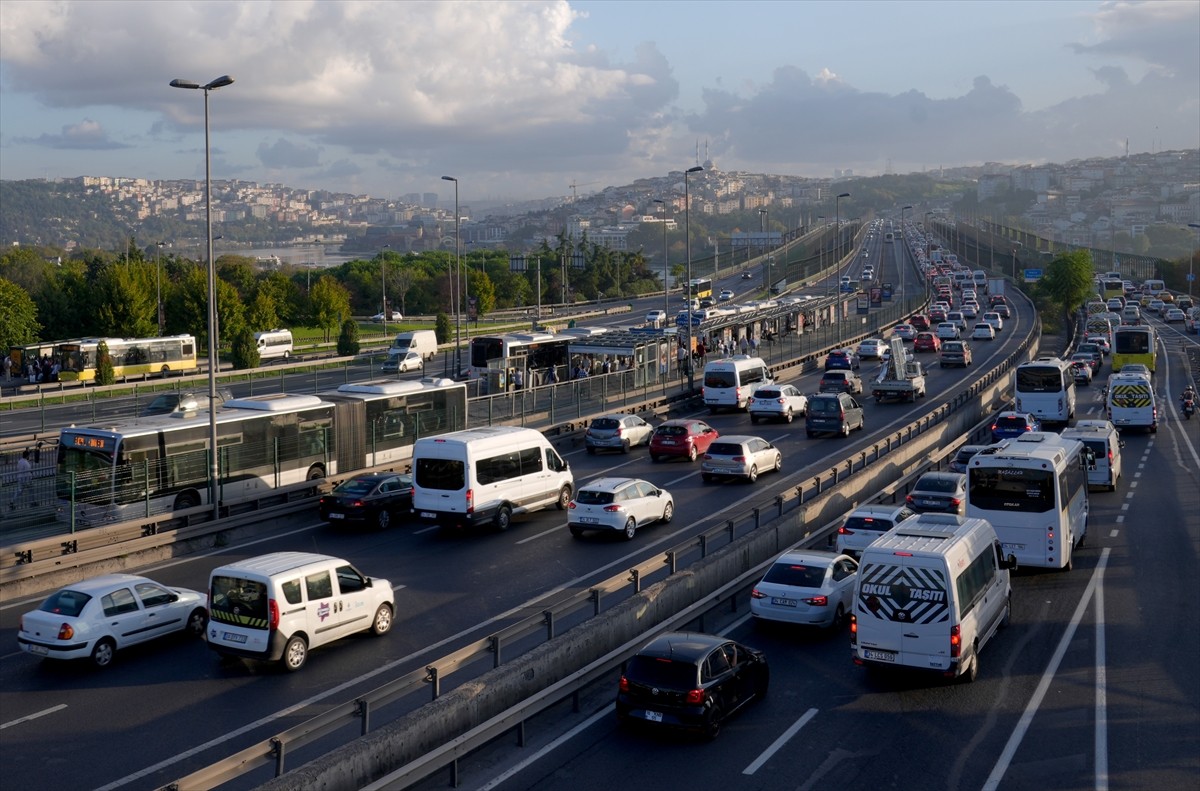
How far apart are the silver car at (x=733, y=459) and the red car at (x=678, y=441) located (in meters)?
2.96

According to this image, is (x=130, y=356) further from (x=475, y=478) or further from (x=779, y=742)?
(x=779, y=742)

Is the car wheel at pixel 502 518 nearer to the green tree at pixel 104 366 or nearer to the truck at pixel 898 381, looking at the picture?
the truck at pixel 898 381

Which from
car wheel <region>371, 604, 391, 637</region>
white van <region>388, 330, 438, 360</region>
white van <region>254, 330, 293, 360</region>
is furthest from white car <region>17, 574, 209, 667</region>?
white van <region>254, 330, 293, 360</region>

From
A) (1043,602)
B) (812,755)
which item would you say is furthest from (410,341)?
(812,755)

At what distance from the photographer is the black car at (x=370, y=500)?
81.8ft

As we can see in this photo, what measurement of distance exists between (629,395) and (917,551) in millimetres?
29327

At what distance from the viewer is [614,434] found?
3556cm

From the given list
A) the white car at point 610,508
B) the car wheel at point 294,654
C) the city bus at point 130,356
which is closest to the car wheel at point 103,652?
the car wheel at point 294,654

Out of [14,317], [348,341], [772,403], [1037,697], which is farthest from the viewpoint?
[348,341]

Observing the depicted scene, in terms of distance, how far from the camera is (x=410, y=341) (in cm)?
6156

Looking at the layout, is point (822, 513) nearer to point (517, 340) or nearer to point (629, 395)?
point (629, 395)

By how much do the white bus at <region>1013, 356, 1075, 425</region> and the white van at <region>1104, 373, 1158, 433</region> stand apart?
2.06 metres

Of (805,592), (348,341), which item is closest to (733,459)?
(805,592)

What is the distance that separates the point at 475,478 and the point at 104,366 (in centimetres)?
3775
